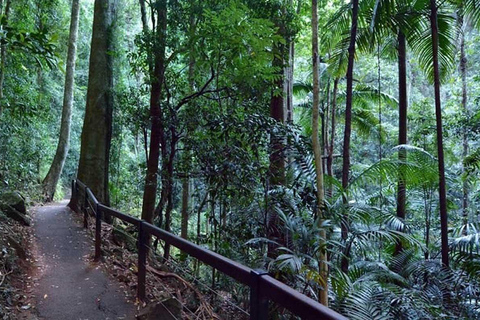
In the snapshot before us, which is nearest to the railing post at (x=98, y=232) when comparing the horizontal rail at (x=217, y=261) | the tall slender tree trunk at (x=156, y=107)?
the tall slender tree trunk at (x=156, y=107)

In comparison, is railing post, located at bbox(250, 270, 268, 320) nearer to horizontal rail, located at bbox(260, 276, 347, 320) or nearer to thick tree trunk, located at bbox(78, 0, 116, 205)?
horizontal rail, located at bbox(260, 276, 347, 320)

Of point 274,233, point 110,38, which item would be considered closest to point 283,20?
point 274,233

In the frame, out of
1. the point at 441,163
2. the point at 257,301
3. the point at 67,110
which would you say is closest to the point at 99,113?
the point at 67,110

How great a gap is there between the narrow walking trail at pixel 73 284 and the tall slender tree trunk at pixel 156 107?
4.77 feet

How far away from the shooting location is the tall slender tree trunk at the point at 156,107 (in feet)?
24.0

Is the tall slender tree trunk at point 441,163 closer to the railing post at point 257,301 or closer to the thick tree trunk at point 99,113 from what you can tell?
the railing post at point 257,301

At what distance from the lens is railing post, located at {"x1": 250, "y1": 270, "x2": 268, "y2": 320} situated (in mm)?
1960

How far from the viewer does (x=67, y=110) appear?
14.2 meters

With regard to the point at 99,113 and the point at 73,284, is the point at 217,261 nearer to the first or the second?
the point at 73,284

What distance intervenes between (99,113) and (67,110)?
503 centimetres

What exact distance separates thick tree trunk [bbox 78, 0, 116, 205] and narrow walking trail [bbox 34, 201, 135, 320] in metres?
2.14

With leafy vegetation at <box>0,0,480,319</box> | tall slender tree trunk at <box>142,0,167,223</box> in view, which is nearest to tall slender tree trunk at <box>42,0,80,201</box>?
leafy vegetation at <box>0,0,480,319</box>

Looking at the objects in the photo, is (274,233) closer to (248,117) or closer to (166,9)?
→ (248,117)

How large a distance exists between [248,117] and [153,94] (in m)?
2.96
